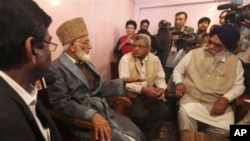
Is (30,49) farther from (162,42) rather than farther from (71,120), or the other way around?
(162,42)

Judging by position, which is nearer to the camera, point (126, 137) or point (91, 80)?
point (126, 137)

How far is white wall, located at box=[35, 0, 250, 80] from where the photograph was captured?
3.26m

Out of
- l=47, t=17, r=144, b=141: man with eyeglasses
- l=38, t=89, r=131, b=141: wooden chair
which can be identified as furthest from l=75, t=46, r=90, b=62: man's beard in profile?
l=38, t=89, r=131, b=141: wooden chair

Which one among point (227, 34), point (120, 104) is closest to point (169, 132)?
point (120, 104)

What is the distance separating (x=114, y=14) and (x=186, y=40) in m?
1.49

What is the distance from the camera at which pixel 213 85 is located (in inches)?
82.1

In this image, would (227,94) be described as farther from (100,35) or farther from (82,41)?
(100,35)

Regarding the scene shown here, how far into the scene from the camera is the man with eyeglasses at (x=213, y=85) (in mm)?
1960

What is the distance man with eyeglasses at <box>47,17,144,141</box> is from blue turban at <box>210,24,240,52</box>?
0.85m

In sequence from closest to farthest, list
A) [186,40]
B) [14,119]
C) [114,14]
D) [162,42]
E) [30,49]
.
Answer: [14,119], [30,49], [186,40], [162,42], [114,14]

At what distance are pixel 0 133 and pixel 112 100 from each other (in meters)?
1.41

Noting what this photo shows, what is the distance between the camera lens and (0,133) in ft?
1.96

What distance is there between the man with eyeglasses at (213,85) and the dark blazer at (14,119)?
1.53 metres

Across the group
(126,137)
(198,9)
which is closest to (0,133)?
(126,137)
